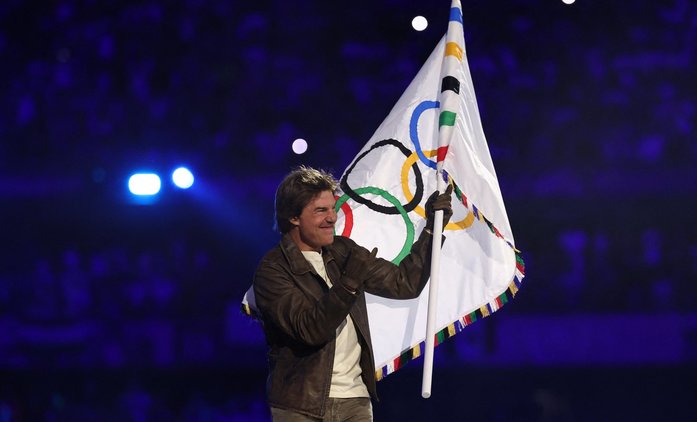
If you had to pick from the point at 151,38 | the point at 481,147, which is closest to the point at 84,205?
the point at 151,38

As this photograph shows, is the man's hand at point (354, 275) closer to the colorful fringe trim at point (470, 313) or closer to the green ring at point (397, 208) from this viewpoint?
the colorful fringe trim at point (470, 313)

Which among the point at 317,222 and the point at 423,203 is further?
the point at 423,203

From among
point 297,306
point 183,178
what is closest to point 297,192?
point 297,306

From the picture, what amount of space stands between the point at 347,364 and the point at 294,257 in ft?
1.22

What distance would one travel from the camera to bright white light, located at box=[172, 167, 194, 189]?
→ 6.25 m

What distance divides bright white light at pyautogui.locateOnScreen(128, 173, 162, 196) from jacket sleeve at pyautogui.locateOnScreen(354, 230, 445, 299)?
355 cm

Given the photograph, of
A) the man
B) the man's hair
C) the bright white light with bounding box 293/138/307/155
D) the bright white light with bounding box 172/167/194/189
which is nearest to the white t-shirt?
the man

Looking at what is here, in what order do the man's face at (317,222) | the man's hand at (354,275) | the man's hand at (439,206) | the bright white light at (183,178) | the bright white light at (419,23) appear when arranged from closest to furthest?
the man's hand at (354,275)
the man's face at (317,222)
the man's hand at (439,206)
the bright white light at (419,23)
the bright white light at (183,178)

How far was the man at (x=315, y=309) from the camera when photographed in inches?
104

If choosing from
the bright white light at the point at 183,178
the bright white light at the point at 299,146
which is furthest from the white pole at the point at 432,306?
the bright white light at the point at 183,178

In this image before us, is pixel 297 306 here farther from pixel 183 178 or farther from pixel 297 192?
pixel 183 178

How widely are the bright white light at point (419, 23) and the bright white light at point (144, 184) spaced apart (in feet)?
6.67

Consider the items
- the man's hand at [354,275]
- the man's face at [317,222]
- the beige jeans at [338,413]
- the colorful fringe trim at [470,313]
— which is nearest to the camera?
the man's hand at [354,275]

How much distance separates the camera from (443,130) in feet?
10.5
